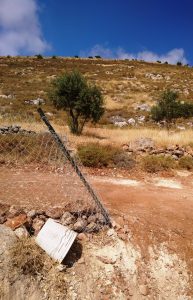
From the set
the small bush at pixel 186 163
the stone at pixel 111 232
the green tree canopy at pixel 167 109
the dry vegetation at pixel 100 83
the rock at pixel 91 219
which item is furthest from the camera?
the dry vegetation at pixel 100 83

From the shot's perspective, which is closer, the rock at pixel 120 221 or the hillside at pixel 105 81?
the rock at pixel 120 221

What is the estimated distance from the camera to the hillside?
39906 mm

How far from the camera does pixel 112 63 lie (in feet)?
238

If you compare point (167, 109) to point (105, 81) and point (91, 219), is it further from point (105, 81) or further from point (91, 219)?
point (105, 81)

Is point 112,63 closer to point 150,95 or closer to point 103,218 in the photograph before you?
point 150,95

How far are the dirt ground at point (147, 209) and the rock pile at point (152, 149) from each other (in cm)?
240

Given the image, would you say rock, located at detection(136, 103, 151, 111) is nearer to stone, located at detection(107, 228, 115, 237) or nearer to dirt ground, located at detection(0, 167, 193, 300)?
dirt ground, located at detection(0, 167, 193, 300)

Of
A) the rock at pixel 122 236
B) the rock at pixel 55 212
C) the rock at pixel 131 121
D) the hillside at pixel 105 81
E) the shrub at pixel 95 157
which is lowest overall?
the rock at pixel 122 236

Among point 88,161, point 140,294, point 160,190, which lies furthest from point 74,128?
point 140,294

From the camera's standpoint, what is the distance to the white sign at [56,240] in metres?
6.55

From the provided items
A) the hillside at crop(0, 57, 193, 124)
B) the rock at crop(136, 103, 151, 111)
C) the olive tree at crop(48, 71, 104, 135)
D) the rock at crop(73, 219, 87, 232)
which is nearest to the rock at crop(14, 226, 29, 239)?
the rock at crop(73, 219, 87, 232)

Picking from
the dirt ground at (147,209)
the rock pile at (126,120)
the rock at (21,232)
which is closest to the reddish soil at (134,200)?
the dirt ground at (147,209)

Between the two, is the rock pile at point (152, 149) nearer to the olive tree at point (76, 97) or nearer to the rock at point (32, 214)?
the rock at point (32, 214)

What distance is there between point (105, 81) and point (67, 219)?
47.4 m
